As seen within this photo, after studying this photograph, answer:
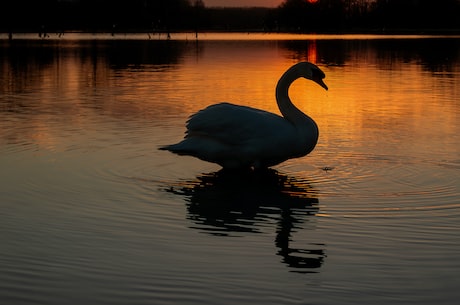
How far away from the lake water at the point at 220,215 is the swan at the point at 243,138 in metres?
0.29

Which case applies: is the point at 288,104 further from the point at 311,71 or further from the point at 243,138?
the point at 243,138

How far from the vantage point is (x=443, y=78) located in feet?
88.0

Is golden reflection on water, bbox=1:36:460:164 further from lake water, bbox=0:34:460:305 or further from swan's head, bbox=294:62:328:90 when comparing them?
swan's head, bbox=294:62:328:90

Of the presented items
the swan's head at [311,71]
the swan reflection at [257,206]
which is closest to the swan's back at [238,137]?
the swan reflection at [257,206]

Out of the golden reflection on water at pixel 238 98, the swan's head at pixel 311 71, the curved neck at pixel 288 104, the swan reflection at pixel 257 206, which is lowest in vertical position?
the swan reflection at pixel 257 206

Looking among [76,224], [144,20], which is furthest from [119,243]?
[144,20]

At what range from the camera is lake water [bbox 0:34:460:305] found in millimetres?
6129

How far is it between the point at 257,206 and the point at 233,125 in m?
1.34

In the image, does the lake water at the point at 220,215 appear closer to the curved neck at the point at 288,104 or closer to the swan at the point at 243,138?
the swan at the point at 243,138

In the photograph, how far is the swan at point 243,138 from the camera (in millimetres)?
9984

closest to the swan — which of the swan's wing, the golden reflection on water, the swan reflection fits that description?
the swan's wing

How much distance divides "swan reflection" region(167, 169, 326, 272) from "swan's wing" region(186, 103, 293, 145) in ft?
1.69

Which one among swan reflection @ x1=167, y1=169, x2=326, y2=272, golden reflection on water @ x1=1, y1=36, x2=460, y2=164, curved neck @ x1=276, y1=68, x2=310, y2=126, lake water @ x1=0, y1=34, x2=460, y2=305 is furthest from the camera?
golden reflection on water @ x1=1, y1=36, x2=460, y2=164

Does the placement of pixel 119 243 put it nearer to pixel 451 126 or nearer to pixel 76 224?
pixel 76 224
